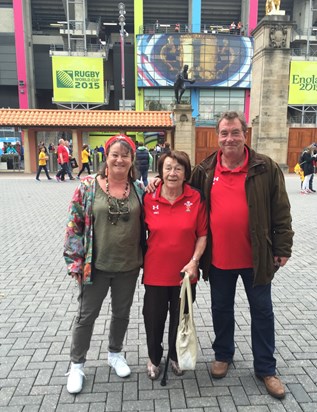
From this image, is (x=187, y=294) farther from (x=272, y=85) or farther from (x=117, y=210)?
(x=272, y=85)

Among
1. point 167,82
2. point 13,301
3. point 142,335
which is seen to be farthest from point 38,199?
point 167,82

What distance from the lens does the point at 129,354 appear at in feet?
10.7

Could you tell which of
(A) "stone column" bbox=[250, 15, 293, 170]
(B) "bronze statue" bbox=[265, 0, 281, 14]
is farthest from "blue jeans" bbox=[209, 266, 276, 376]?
(B) "bronze statue" bbox=[265, 0, 281, 14]

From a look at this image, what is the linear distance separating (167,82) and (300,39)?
610 inches

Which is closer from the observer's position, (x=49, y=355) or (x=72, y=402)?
(x=72, y=402)

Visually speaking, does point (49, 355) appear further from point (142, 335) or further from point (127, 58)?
point (127, 58)

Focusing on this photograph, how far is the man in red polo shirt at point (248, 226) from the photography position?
2629mm

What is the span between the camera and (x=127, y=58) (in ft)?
128

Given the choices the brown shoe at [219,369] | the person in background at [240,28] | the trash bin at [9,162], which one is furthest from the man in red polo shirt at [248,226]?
the person in background at [240,28]

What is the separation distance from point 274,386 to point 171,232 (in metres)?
1.39

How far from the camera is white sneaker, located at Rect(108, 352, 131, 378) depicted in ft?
Answer: 9.57

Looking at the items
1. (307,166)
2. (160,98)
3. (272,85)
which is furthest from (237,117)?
(160,98)

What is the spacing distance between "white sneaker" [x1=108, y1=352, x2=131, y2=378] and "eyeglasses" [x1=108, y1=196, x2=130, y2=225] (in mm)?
1179

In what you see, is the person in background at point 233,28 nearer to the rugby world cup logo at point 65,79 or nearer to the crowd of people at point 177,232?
the rugby world cup logo at point 65,79
